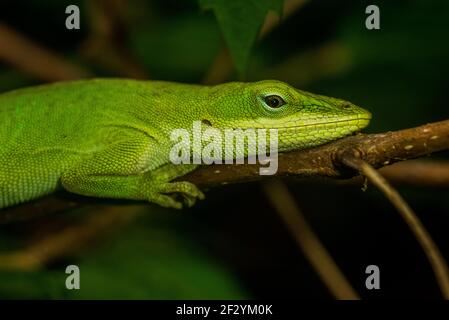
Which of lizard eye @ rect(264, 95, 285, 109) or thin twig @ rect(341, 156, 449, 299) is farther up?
lizard eye @ rect(264, 95, 285, 109)

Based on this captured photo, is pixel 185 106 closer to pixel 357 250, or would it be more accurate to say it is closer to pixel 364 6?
pixel 364 6

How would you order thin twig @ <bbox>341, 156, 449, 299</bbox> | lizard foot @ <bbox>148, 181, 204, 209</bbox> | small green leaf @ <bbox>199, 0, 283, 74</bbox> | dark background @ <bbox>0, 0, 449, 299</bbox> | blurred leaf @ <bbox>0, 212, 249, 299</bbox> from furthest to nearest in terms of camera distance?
dark background @ <bbox>0, 0, 449, 299</bbox>, blurred leaf @ <bbox>0, 212, 249, 299</bbox>, lizard foot @ <bbox>148, 181, 204, 209</bbox>, small green leaf @ <bbox>199, 0, 283, 74</bbox>, thin twig @ <bbox>341, 156, 449, 299</bbox>

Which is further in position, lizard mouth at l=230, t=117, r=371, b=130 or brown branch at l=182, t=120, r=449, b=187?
lizard mouth at l=230, t=117, r=371, b=130

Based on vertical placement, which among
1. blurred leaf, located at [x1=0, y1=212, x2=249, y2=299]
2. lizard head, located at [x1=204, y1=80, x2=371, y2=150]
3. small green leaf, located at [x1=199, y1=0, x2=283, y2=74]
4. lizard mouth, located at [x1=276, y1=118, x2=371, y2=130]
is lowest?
blurred leaf, located at [x1=0, y1=212, x2=249, y2=299]

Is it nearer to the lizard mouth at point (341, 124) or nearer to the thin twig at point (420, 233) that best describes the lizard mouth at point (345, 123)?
the lizard mouth at point (341, 124)

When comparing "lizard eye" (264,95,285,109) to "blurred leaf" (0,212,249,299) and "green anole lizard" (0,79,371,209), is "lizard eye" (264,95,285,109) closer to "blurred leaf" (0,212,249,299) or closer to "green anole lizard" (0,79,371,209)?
"green anole lizard" (0,79,371,209)

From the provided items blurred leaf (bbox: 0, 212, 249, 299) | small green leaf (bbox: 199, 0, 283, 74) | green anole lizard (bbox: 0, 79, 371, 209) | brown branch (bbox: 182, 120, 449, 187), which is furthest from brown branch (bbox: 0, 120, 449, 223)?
blurred leaf (bbox: 0, 212, 249, 299)
